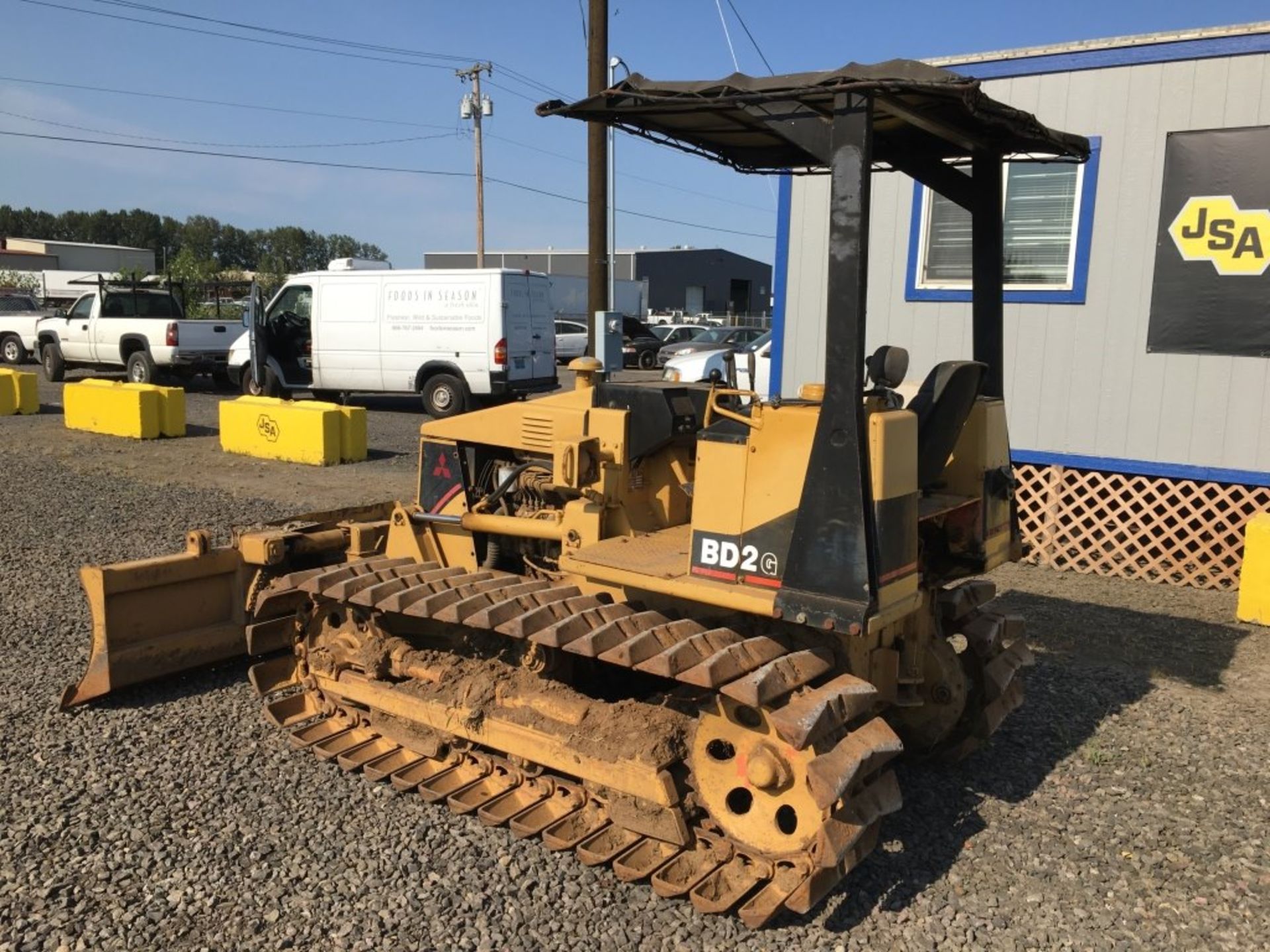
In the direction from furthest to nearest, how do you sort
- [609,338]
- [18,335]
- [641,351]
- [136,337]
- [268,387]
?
1. [641,351]
2. [18,335]
3. [136,337]
4. [268,387]
5. [609,338]

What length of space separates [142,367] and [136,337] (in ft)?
Result: 1.91

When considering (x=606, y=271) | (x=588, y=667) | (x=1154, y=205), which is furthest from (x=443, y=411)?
(x=588, y=667)

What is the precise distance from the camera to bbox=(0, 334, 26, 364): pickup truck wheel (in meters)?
25.8

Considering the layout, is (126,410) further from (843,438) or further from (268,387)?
(843,438)

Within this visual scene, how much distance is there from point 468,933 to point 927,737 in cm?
238

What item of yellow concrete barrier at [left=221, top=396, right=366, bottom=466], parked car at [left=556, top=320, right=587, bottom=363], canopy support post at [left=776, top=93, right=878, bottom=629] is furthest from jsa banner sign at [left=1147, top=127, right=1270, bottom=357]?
parked car at [left=556, top=320, right=587, bottom=363]

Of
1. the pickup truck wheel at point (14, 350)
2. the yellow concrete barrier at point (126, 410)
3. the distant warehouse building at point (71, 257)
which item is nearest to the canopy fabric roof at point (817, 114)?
the yellow concrete barrier at point (126, 410)

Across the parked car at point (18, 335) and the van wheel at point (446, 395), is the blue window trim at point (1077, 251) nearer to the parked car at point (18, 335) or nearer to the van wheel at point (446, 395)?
the van wheel at point (446, 395)

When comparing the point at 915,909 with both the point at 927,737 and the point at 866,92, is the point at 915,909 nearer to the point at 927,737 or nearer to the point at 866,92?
the point at 927,737

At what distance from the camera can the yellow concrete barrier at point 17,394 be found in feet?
54.5

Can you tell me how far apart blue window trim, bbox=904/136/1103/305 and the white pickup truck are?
50.4ft

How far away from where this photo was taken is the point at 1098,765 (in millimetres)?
4875

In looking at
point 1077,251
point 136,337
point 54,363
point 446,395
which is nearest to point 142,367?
point 136,337

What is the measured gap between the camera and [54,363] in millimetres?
21828
